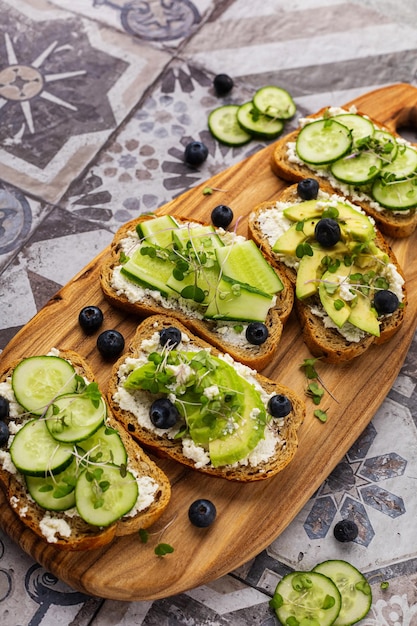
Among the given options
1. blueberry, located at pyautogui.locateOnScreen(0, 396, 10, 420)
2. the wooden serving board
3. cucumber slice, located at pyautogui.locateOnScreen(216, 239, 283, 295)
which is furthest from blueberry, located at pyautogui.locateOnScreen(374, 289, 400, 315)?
blueberry, located at pyautogui.locateOnScreen(0, 396, 10, 420)

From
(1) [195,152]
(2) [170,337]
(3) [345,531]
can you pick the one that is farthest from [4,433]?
(1) [195,152]

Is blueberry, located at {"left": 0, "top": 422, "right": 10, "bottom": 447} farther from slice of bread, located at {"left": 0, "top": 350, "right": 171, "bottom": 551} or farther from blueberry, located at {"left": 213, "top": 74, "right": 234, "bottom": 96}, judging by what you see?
blueberry, located at {"left": 213, "top": 74, "right": 234, "bottom": 96}

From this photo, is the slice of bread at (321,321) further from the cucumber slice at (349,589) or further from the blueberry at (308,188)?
the cucumber slice at (349,589)

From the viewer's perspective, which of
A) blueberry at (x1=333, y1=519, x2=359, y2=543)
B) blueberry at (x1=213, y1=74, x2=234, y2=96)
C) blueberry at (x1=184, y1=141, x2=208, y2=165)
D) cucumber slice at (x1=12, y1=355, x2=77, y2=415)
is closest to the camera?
cucumber slice at (x1=12, y1=355, x2=77, y2=415)

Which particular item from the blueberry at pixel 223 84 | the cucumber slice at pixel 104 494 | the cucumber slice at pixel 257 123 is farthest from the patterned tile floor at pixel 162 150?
the cucumber slice at pixel 104 494

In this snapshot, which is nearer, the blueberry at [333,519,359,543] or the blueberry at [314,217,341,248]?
the blueberry at [333,519,359,543]
